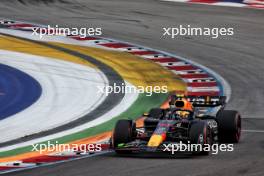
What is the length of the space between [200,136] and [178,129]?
0.73m

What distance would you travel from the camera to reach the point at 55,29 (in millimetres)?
32594

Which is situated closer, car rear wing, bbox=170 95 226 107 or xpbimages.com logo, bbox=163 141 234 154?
xpbimages.com logo, bbox=163 141 234 154

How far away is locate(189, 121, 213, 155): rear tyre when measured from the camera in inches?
676

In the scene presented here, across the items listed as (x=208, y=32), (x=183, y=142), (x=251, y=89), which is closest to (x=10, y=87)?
(x=251, y=89)

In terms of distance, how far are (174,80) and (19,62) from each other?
4684mm

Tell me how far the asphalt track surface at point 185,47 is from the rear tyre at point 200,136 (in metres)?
0.23

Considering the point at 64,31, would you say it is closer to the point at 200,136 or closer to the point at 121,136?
the point at 121,136

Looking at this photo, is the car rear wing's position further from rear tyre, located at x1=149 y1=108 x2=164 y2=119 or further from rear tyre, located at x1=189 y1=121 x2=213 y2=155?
rear tyre, located at x1=189 y1=121 x2=213 y2=155

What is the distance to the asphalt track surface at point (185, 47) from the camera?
52.7ft

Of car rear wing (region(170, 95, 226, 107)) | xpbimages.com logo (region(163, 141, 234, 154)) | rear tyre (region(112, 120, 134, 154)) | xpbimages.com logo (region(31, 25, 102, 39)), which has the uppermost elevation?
xpbimages.com logo (region(31, 25, 102, 39))

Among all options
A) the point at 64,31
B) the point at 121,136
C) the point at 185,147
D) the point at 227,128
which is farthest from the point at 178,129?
the point at 64,31

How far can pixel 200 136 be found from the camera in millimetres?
17203

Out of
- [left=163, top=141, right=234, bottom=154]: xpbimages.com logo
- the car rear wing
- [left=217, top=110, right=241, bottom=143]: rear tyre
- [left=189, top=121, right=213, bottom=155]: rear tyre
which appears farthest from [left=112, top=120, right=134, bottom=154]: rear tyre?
the car rear wing

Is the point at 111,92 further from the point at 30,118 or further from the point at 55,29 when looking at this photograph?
the point at 55,29
